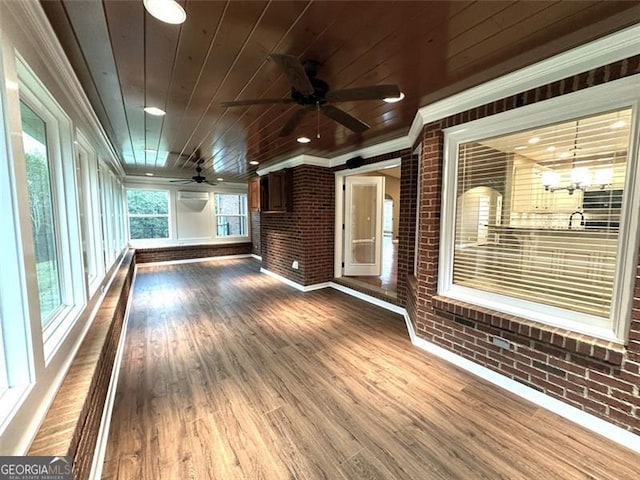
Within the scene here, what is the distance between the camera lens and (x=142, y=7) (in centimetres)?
136

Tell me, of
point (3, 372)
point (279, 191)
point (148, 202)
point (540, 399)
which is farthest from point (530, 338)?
point (148, 202)

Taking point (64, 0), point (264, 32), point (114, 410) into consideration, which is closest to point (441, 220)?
point (264, 32)

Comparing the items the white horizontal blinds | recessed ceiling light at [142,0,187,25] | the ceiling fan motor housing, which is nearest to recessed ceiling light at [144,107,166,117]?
recessed ceiling light at [142,0,187,25]

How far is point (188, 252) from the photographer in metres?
7.80

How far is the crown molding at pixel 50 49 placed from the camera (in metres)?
1.27

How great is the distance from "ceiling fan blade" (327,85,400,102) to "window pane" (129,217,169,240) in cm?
728

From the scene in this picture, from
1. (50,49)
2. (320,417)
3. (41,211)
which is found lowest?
(320,417)

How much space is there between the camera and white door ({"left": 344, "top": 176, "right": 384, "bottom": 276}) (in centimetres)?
518

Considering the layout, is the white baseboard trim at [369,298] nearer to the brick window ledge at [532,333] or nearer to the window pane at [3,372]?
the brick window ledge at [532,333]

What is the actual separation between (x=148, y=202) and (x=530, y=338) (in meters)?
8.40

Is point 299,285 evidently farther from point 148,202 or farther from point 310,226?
point 148,202

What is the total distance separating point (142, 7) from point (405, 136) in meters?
3.04

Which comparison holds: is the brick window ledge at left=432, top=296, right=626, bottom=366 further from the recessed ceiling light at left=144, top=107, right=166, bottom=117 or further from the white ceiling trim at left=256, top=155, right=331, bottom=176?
the recessed ceiling light at left=144, top=107, right=166, bottom=117

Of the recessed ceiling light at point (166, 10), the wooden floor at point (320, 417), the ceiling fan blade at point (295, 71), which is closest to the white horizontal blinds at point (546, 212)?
the wooden floor at point (320, 417)
